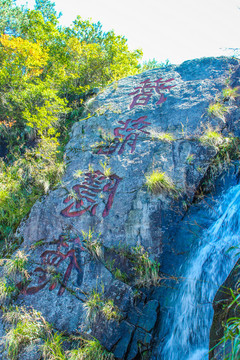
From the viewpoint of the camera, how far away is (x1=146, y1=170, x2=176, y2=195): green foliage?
4391 mm

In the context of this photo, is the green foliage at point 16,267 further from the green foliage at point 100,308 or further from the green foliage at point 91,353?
the green foliage at point 91,353

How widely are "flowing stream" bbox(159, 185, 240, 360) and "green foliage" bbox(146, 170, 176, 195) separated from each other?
3.29 ft

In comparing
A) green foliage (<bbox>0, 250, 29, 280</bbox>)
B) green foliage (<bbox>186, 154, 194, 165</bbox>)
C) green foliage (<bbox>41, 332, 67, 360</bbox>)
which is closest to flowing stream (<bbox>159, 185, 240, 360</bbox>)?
green foliage (<bbox>186, 154, 194, 165</bbox>)

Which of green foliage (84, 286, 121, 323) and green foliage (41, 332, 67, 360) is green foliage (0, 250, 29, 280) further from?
green foliage (84, 286, 121, 323)

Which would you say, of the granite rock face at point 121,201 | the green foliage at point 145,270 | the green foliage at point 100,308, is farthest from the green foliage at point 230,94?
the green foliage at point 100,308

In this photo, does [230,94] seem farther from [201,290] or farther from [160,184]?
[201,290]

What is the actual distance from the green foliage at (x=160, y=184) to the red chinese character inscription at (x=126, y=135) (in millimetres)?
1170

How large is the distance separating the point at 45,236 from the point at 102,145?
2466 millimetres

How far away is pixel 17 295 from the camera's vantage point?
406 centimetres

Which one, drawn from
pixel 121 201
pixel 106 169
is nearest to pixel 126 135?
pixel 106 169

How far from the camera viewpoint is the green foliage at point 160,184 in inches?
173

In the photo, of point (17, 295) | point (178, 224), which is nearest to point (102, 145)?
point (178, 224)

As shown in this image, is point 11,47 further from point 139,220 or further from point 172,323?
point 172,323

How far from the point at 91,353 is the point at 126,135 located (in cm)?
427
